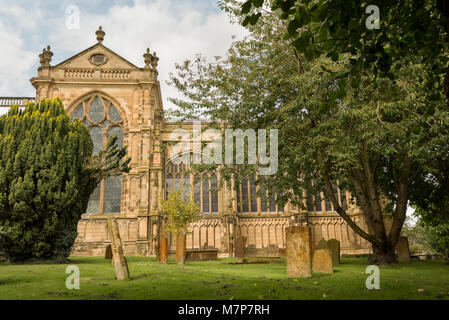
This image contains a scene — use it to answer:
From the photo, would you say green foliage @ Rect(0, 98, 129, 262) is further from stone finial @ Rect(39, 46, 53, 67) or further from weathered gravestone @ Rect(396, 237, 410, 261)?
stone finial @ Rect(39, 46, 53, 67)

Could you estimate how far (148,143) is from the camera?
2814cm

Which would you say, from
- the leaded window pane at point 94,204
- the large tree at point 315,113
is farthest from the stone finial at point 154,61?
the large tree at point 315,113

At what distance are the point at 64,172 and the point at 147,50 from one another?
1859 cm

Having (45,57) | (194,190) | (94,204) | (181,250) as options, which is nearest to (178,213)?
(194,190)

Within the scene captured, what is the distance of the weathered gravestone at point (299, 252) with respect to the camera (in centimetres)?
929

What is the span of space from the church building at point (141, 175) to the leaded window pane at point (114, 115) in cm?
8

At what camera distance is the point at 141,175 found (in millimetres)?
27500

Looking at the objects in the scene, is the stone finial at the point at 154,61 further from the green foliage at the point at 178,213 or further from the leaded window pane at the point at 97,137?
the green foliage at the point at 178,213

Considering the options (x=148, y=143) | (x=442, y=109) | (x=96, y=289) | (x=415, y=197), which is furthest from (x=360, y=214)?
(x=96, y=289)

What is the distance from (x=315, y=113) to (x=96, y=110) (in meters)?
22.1

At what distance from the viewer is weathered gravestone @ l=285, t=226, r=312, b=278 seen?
9289mm

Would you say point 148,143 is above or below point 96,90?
below
